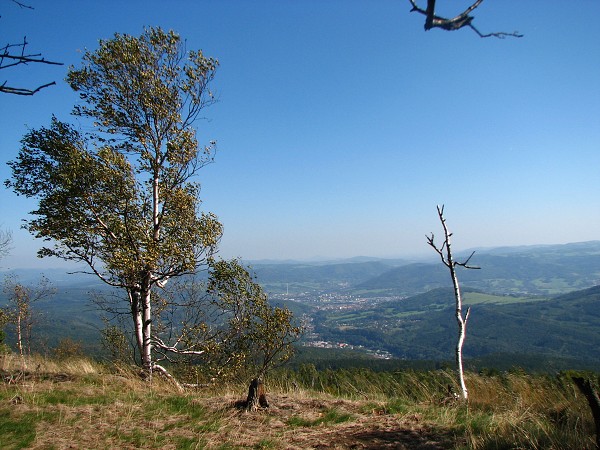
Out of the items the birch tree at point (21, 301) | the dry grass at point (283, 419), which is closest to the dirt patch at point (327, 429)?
the dry grass at point (283, 419)

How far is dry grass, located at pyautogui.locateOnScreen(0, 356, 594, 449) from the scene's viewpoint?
5270mm

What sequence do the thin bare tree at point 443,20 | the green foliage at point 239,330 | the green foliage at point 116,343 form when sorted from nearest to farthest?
the thin bare tree at point 443,20 → the green foliage at point 239,330 → the green foliage at point 116,343

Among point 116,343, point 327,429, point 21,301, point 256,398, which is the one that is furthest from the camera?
point 21,301

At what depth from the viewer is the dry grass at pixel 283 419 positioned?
5270 millimetres

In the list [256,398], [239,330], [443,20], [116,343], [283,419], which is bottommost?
[116,343]

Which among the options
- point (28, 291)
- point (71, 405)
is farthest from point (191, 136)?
point (28, 291)

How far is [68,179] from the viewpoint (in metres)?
9.47

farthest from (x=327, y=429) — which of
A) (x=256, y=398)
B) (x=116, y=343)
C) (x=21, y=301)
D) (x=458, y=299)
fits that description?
(x=21, y=301)

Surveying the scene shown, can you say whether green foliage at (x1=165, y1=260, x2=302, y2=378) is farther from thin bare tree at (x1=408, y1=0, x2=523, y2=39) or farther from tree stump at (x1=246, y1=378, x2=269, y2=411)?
thin bare tree at (x1=408, y1=0, x2=523, y2=39)

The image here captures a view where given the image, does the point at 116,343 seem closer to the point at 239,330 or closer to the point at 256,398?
the point at 239,330

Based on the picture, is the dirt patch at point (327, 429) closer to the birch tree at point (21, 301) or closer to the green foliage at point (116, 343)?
the green foliage at point (116, 343)

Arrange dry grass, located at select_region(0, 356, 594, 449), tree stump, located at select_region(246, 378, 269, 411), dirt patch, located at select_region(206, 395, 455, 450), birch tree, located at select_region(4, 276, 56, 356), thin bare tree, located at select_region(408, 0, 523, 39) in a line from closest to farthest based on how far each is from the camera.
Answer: thin bare tree, located at select_region(408, 0, 523, 39), dry grass, located at select_region(0, 356, 594, 449), dirt patch, located at select_region(206, 395, 455, 450), tree stump, located at select_region(246, 378, 269, 411), birch tree, located at select_region(4, 276, 56, 356)

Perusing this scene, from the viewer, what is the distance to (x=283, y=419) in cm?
675

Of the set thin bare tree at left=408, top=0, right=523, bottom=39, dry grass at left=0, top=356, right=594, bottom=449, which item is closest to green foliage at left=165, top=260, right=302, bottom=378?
dry grass at left=0, top=356, right=594, bottom=449
